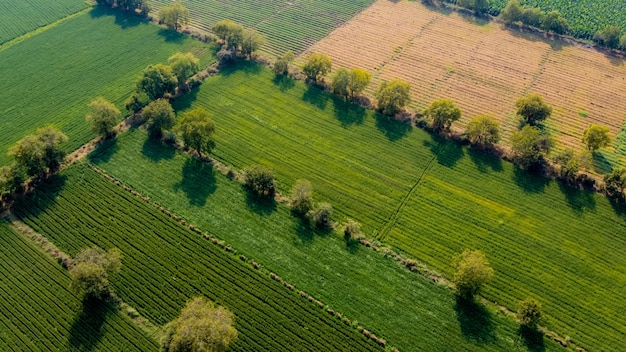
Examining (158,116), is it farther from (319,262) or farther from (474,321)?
(474,321)

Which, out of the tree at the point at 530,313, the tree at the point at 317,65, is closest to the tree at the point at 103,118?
the tree at the point at 317,65

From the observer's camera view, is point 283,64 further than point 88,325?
Yes

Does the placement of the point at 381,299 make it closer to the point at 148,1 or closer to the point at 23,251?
the point at 23,251

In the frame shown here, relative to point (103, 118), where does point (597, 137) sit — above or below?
below

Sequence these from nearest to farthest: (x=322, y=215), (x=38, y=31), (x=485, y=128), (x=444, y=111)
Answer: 1. (x=322, y=215)
2. (x=485, y=128)
3. (x=444, y=111)
4. (x=38, y=31)

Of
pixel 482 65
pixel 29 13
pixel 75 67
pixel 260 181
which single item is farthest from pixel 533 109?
pixel 29 13

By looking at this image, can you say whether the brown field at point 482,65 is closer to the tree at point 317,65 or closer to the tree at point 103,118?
the tree at point 317,65

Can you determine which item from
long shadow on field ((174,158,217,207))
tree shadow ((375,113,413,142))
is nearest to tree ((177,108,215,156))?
long shadow on field ((174,158,217,207))

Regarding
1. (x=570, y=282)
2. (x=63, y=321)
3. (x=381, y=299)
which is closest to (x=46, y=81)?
(x=63, y=321)

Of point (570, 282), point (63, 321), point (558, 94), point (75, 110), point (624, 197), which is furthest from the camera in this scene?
point (558, 94)
